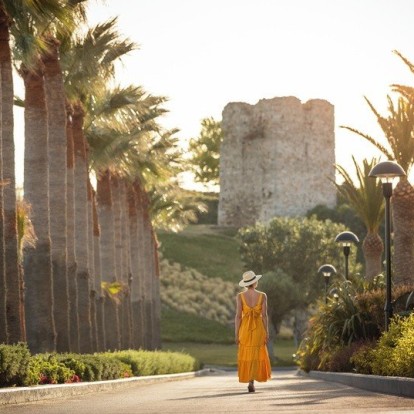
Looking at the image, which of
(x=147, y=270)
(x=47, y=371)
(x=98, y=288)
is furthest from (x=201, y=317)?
(x=47, y=371)

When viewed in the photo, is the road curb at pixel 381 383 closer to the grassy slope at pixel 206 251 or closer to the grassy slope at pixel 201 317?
the grassy slope at pixel 201 317

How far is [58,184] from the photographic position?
3259 cm

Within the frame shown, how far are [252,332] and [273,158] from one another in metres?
111

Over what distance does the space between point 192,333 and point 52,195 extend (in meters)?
54.6

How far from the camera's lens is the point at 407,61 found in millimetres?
34875

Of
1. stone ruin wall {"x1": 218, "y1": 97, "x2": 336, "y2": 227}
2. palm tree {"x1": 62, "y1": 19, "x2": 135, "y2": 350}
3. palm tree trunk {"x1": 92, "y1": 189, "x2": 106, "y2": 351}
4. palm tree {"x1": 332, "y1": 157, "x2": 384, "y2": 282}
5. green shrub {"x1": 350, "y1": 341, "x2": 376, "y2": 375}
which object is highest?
stone ruin wall {"x1": 218, "y1": 97, "x2": 336, "y2": 227}

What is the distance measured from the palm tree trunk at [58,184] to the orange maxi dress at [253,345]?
12029 mm

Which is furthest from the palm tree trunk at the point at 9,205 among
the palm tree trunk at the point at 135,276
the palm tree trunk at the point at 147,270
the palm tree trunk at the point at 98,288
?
the palm tree trunk at the point at 147,270

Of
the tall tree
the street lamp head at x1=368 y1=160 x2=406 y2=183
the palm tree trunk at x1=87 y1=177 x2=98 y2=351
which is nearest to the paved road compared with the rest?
the street lamp head at x1=368 y1=160 x2=406 y2=183

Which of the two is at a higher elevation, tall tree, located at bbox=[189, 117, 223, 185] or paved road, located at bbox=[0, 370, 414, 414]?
tall tree, located at bbox=[189, 117, 223, 185]

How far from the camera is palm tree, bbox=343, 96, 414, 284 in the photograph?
3706 centimetres

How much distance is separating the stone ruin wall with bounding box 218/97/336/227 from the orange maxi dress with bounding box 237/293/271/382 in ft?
358

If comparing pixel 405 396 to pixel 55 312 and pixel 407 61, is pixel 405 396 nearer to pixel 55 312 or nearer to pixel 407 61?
pixel 55 312

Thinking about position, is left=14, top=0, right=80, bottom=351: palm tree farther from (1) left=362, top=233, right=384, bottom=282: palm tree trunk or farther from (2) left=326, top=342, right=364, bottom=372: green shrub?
(1) left=362, top=233, right=384, bottom=282: palm tree trunk
